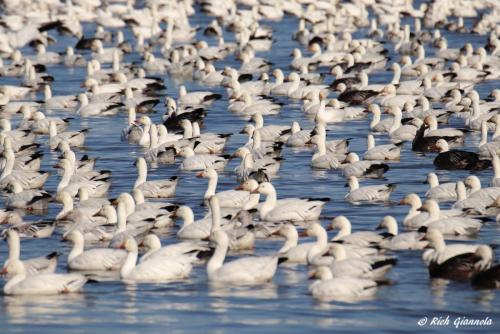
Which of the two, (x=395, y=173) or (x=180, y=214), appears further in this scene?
(x=395, y=173)

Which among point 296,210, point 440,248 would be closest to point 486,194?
point 296,210

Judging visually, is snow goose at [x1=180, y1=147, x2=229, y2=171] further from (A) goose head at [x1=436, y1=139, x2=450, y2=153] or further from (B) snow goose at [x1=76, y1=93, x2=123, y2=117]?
(B) snow goose at [x1=76, y1=93, x2=123, y2=117]

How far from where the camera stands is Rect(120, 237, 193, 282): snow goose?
18.9 metres

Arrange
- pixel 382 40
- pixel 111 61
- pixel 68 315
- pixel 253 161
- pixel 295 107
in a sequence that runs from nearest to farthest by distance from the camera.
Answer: pixel 68 315, pixel 253 161, pixel 295 107, pixel 111 61, pixel 382 40

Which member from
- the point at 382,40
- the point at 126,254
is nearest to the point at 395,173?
the point at 126,254

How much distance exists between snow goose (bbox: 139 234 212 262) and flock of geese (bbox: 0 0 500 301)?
1.2 inches

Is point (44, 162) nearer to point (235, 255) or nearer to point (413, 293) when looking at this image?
point (235, 255)

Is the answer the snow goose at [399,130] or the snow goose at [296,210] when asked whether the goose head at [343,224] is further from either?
the snow goose at [399,130]

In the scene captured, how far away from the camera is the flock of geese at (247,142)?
19.0m

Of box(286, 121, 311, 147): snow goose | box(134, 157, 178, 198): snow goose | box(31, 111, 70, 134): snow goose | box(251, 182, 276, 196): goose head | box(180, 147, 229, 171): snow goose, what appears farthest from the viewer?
box(31, 111, 70, 134): snow goose

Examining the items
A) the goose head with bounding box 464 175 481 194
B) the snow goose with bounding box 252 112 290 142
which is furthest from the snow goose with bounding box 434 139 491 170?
the snow goose with bounding box 252 112 290 142

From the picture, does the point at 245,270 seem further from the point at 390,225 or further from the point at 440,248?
the point at 390,225

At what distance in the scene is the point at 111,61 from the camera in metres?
47.0

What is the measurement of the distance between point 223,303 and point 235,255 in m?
2.61
